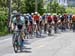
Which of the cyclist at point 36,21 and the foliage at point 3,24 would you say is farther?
the foliage at point 3,24

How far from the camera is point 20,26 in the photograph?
54.7 ft

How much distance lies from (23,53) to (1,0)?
3526 centimetres

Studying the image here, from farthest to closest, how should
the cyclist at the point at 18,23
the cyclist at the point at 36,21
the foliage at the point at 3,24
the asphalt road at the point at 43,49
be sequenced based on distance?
the foliage at the point at 3,24 < the cyclist at the point at 36,21 < the cyclist at the point at 18,23 < the asphalt road at the point at 43,49

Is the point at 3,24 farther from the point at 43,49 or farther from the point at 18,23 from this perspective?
the point at 18,23

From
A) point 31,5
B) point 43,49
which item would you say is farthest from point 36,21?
point 31,5

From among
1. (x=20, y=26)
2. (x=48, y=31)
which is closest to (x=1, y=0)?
(x=48, y=31)

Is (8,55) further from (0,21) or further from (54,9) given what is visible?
(54,9)

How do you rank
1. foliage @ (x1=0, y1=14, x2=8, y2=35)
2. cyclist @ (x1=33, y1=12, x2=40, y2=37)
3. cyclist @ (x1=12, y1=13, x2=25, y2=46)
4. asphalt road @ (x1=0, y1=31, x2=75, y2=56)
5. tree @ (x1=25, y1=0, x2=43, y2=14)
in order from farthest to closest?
1. tree @ (x1=25, y1=0, x2=43, y2=14)
2. foliage @ (x1=0, y1=14, x2=8, y2=35)
3. cyclist @ (x1=33, y1=12, x2=40, y2=37)
4. cyclist @ (x1=12, y1=13, x2=25, y2=46)
5. asphalt road @ (x1=0, y1=31, x2=75, y2=56)

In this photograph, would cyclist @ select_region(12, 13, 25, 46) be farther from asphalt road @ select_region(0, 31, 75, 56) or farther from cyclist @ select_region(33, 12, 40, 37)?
cyclist @ select_region(33, 12, 40, 37)

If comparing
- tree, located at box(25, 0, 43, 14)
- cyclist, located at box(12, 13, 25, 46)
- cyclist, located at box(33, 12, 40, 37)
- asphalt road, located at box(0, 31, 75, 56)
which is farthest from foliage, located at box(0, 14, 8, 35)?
tree, located at box(25, 0, 43, 14)

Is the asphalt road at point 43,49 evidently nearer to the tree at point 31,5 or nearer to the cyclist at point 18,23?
the cyclist at point 18,23

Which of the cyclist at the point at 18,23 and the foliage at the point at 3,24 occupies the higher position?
the cyclist at the point at 18,23

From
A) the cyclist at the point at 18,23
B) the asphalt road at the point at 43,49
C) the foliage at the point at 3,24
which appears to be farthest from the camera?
the foliage at the point at 3,24

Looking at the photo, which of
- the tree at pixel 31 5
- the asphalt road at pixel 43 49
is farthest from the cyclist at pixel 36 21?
the tree at pixel 31 5
